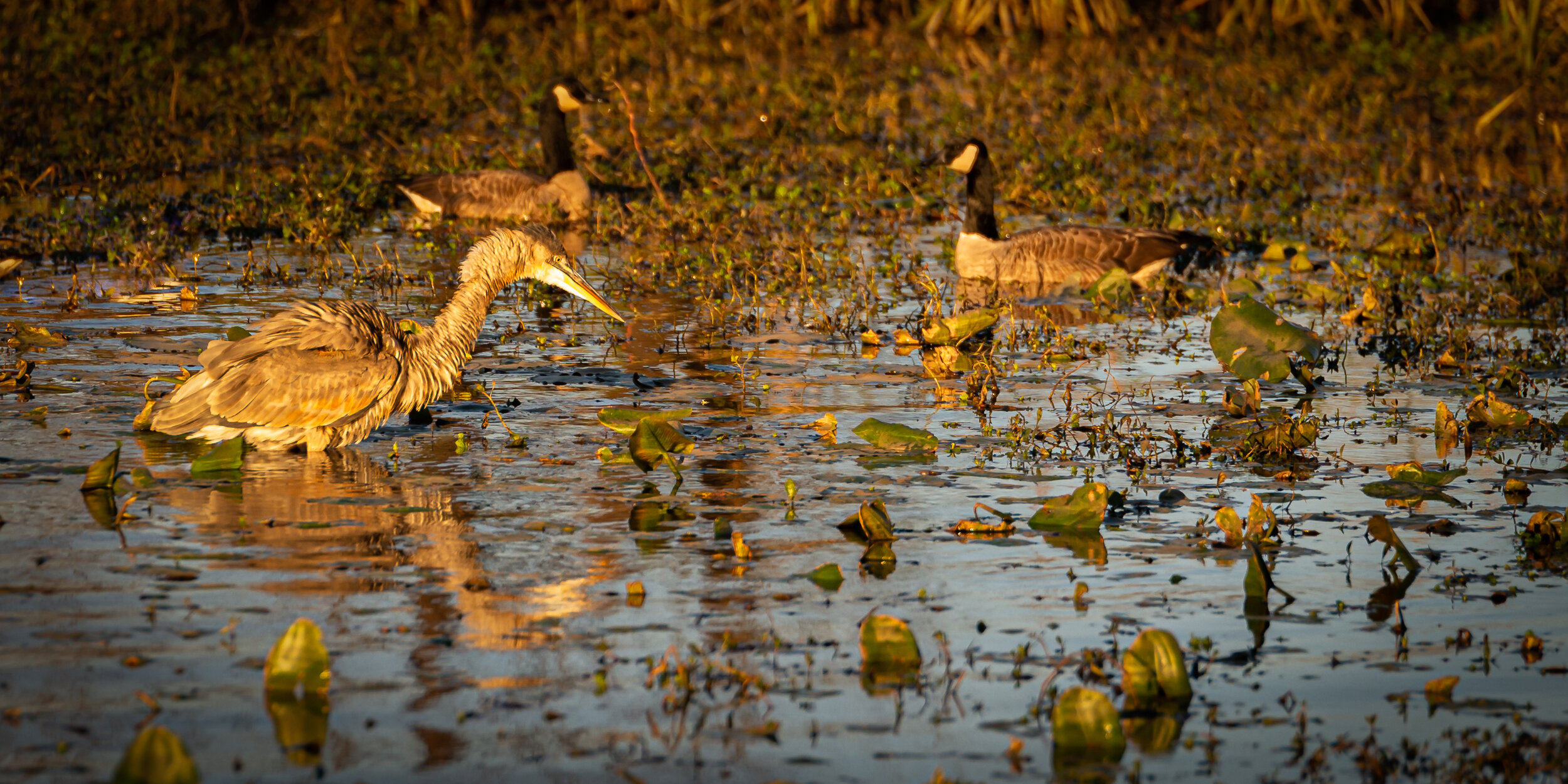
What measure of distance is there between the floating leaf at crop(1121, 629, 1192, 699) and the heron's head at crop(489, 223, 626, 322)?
13.8 feet

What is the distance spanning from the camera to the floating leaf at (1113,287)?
1212 cm

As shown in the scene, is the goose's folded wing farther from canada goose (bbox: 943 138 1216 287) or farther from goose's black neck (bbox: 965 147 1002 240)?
canada goose (bbox: 943 138 1216 287)

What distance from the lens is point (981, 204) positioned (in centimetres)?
1333

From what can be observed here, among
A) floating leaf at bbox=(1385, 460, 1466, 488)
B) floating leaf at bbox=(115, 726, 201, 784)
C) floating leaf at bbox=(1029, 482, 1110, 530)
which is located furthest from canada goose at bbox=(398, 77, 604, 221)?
floating leaf at bbox=(115, 726, 201, 784)

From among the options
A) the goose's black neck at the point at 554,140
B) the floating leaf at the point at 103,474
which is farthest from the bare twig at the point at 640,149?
the floating leaf at the point at 103,474

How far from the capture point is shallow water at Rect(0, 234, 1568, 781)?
5.01m

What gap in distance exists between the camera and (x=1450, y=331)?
11.0m

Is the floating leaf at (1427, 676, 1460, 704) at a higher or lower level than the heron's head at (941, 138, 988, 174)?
lower

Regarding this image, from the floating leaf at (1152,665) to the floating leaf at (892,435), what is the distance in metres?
2.79

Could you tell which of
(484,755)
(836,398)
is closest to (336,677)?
(484,755)

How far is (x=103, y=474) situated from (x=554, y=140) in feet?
29.2

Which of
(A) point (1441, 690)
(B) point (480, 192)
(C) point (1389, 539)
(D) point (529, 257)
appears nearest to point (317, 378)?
(D) point (529, 257)

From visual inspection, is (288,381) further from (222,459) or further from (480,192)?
(480,192)

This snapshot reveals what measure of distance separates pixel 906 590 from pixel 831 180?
10733mm
